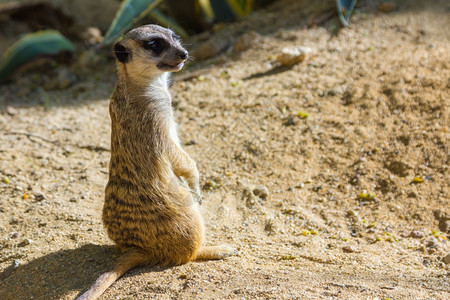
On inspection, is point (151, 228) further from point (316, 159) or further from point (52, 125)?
point (52, 125)

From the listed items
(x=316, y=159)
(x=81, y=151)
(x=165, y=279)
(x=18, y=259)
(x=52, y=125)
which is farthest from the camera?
(x=52, y=125)

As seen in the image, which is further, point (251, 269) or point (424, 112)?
point (424, 112)

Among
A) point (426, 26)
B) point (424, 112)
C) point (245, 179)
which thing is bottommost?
point (245, 179)

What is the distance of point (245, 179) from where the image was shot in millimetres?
3490

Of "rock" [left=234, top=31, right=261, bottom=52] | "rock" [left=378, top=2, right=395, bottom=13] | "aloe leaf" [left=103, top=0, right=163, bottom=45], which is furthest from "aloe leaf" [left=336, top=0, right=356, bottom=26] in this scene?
"aloe leaf" [left=103, top=0, right=163, bottom=45]

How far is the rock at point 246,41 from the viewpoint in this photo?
474cm

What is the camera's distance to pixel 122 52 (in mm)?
2723

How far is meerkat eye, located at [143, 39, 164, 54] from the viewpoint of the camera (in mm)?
2693

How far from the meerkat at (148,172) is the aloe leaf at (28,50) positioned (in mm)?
2792

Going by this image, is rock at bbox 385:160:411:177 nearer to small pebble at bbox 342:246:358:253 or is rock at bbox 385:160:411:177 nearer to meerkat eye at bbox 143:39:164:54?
small pebble at bbox 342:246:358:253

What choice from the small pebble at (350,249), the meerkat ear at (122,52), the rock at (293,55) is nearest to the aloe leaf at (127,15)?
the rock at (293,55)

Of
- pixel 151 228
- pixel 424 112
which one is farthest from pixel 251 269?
pixel 424 112

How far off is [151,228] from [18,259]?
0.85 m

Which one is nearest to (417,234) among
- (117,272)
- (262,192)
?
(262,192)
